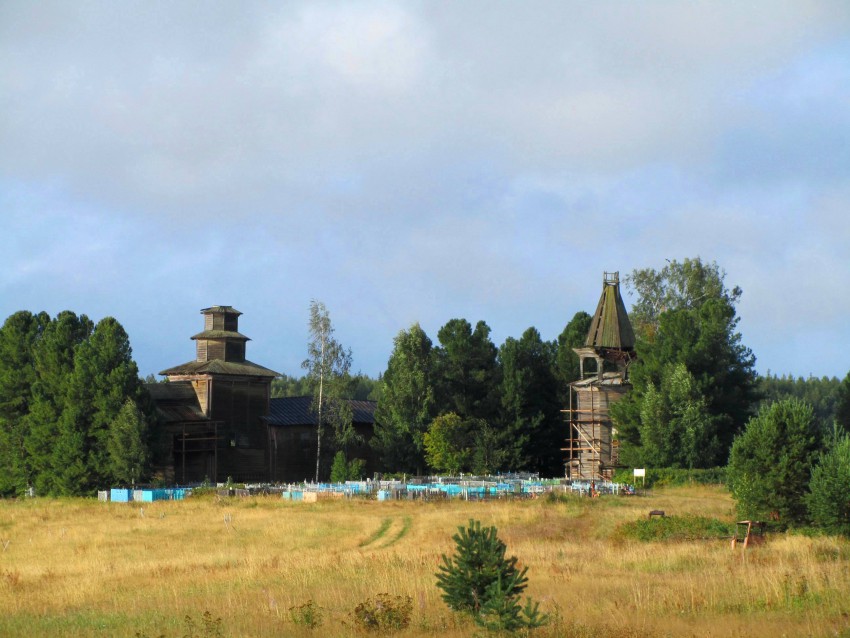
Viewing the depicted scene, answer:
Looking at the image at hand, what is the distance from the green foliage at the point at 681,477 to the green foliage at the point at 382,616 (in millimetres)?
44336

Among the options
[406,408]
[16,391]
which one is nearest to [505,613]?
[406,408]

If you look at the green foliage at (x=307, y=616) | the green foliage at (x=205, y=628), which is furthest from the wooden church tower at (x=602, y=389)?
the green foliage at (x=205, y=628)

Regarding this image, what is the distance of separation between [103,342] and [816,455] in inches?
1961

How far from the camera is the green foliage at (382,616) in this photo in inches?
734

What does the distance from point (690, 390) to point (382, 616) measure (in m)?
51.0

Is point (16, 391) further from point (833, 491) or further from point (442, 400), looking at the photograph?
point (833, 491)

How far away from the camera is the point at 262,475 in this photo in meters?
76.0

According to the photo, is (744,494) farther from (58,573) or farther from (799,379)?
(799,379)

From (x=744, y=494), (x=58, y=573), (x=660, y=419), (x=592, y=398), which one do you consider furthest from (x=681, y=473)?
(x=58, y=573)

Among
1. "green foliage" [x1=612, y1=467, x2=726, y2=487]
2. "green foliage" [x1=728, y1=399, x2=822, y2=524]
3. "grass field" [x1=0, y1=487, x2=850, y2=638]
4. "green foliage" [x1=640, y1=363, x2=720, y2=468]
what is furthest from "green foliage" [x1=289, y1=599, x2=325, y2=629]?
"green foliage" [x1=640, y1=363, x2=720, y2=468]

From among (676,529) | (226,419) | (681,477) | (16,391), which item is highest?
(16,391)

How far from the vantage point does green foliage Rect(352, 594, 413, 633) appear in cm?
1866

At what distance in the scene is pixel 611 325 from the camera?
76.3m

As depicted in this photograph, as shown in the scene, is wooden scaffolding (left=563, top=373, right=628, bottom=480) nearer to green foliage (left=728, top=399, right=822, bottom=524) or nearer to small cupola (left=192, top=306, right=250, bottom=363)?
small cupola (left=192, top=306, right=250, bottom=363)
